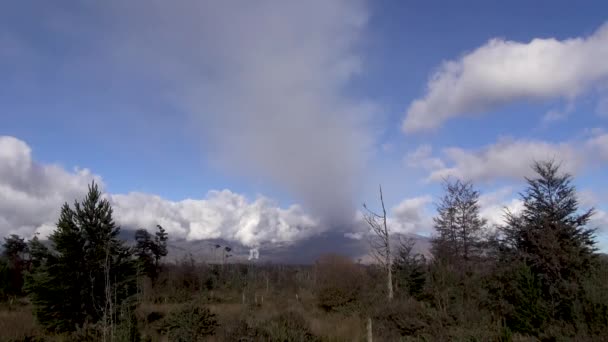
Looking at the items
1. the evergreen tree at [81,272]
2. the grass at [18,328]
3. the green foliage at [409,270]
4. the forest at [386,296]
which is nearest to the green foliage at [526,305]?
the forest at [386,296]

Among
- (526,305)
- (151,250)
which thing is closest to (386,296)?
(526,305)

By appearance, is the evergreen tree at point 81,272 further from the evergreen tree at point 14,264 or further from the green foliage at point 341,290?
the evergreen tree at point 14,264

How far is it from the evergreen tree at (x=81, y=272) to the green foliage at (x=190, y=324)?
417 centimetres

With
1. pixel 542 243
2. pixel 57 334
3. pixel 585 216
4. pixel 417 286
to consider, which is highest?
pixel 585 216

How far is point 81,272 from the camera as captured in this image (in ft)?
Answer: 76.4

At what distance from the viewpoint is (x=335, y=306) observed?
27.4 m

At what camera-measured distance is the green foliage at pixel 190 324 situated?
56.8 feet

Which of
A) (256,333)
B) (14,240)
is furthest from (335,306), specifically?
(14,240)

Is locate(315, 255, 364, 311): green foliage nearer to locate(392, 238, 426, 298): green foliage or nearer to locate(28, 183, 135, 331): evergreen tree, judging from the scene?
locate(392, 238, 426, 298): green foliage

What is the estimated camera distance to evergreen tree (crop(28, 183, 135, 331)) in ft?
72.5

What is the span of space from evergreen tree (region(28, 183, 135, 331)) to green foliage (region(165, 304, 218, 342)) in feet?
13.7

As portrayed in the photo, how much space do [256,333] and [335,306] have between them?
41.7ft

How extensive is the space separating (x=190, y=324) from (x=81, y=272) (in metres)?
8.78

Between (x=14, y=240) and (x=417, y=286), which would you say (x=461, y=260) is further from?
(x=14, y=240)
